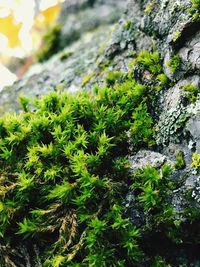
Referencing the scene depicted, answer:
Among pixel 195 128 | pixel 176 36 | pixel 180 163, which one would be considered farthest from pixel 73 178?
pixel 176 36

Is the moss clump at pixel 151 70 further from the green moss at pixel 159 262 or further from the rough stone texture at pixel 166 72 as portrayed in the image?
the green moss at pixel 159 262

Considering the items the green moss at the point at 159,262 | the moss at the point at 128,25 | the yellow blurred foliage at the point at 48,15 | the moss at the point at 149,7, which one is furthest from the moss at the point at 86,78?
the yellow blurred foliage at the point at 48,15

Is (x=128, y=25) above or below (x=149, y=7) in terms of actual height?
below

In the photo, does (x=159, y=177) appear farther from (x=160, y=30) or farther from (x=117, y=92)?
(x=160, y=30)

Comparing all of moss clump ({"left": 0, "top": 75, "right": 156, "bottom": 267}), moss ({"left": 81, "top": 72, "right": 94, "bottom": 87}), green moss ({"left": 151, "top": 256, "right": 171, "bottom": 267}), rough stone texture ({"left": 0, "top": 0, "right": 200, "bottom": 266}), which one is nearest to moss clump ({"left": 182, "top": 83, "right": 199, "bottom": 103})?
rough stone texture ({"left": 0, "top": 0, "right": 200, "bottom": 266})

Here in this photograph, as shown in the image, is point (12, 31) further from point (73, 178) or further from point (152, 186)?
point (152, 186)

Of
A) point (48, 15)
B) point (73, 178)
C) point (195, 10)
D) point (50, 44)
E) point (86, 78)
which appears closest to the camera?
point (73, 178)
